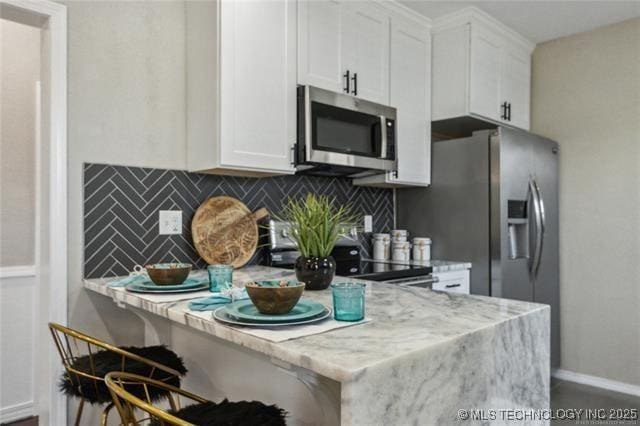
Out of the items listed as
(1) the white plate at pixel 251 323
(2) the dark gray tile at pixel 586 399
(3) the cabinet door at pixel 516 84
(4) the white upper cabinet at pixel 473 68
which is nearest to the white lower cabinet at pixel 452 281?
(2) the dark gray tile at pixel 586 399

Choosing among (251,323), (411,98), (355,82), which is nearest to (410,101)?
(411,98)

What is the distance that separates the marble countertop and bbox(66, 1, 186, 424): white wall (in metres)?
0.48

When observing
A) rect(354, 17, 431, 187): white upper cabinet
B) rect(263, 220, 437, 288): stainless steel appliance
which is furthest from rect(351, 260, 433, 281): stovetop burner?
rect(354, 17, 431, 187): white upper cabinet

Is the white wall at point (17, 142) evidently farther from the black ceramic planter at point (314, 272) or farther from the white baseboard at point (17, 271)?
the black ceramic planter at point (314, 272)

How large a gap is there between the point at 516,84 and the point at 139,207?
2871 mm

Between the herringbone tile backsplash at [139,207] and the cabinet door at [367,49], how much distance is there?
0.87 meters

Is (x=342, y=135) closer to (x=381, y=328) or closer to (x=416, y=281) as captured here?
(x=416, y=281)

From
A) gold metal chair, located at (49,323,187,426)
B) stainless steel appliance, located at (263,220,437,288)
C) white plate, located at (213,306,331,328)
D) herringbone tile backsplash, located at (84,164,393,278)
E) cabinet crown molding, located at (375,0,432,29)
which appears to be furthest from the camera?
cabinet crown molding, located at (375,0,432,29)

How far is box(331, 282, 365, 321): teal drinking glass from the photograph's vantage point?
44.8 inches

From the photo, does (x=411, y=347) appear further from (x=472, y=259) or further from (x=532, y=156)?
(x=532, y=156)

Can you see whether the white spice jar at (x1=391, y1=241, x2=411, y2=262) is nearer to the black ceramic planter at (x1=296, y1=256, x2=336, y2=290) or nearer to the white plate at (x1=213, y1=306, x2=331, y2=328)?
the black ceramic planter at (x1=296, y1=256, x2=336, y2=290)

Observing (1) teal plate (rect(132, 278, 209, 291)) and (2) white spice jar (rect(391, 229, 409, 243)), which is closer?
(1) teal plate (rect(132, 278, 209, 291))

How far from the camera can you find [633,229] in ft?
10.4

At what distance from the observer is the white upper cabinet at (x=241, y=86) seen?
2.14 metres
